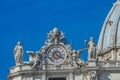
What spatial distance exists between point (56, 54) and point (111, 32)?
77.9 feet

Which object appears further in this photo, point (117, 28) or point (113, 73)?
point (117, 28)

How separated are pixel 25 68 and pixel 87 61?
5.78m

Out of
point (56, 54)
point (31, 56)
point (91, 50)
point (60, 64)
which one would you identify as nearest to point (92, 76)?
point (91, 50)

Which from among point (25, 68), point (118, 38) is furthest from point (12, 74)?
Result: point (118, 38)

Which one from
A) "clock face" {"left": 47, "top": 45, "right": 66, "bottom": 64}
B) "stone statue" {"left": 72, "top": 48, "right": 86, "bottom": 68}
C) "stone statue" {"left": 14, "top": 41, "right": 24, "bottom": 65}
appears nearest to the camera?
"stone statue" {"left": 72, "top": 48, "right": 86, "bottom": 68}

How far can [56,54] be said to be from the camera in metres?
71.2

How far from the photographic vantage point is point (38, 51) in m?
71.1

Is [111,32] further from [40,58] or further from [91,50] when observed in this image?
[40,58]

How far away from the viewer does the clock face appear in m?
71.1

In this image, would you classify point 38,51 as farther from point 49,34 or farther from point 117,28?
point 117,28

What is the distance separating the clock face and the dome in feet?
60.9

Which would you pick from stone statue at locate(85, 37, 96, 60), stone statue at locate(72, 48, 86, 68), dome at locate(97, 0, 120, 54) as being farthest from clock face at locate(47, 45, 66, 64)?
dome at locate(97, 0, 120, 54)

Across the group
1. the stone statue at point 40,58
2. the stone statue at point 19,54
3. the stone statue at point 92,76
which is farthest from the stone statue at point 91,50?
the stone statue at point 19,54

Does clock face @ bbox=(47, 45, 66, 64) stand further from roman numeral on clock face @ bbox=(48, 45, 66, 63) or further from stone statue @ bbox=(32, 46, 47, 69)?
stone statue @ bbox=(32, 46, 47, 69)
